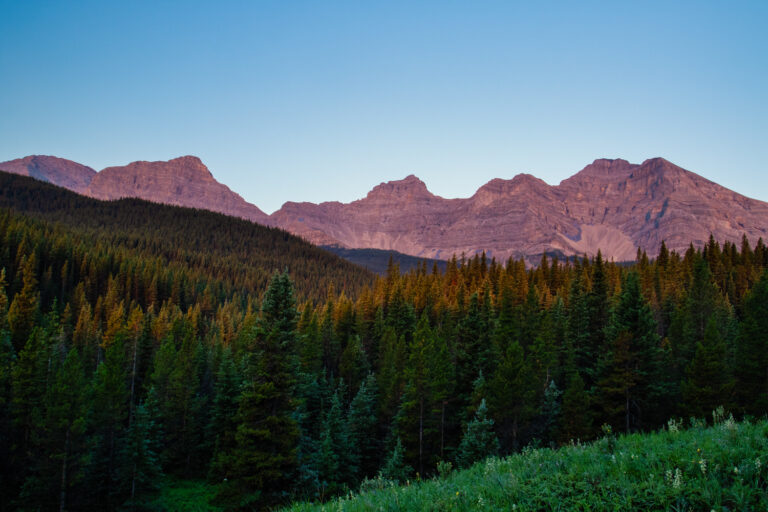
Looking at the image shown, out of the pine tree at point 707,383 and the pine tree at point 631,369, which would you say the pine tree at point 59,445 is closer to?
the pine tree at point 631,369

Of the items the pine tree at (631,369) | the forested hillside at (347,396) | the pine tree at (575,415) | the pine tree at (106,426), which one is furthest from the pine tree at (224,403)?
the pine tree at (631,369)

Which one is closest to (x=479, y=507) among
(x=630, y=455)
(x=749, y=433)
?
(x=630, y=455)

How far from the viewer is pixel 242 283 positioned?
177 meters

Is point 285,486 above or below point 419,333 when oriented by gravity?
below

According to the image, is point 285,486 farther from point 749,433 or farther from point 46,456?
point 749,433

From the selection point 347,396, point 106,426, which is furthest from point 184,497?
point 347,396

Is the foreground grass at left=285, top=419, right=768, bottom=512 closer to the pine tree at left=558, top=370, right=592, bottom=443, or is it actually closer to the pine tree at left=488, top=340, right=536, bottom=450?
the pine tree at left=558, top=370, right=592, bottom=443

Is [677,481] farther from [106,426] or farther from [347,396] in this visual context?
[347,396]

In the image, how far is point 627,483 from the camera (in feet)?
20.9

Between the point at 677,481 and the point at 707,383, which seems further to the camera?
the point at 707,383

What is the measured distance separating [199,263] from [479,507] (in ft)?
634

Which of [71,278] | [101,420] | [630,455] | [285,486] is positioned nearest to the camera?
[630,455]

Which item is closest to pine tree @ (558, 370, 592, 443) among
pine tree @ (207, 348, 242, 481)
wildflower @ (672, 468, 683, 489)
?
wildflower @ (672, 468, 683, 489)

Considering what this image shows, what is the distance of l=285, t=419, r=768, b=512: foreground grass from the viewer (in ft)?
19.2
